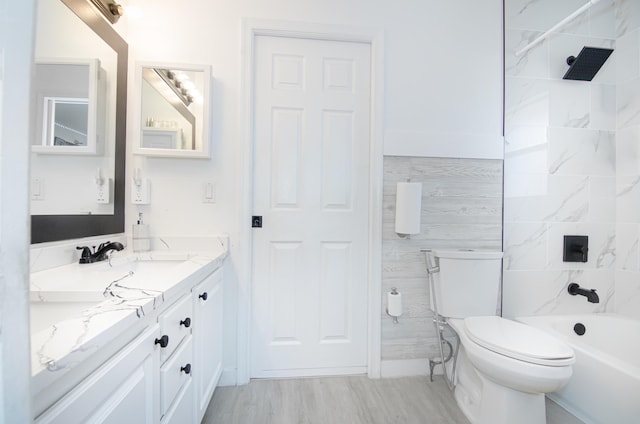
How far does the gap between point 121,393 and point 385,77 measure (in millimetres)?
1930

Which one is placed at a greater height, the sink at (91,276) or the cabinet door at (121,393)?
the sink at (91,276)

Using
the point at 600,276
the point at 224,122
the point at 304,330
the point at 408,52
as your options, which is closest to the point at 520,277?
the point at 600,276

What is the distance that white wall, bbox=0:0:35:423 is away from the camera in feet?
0.98

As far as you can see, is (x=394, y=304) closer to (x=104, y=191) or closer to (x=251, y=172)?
(x=251, y=172)

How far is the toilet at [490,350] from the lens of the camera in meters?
1.10

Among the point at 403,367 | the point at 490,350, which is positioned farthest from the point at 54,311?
the point at 403,367

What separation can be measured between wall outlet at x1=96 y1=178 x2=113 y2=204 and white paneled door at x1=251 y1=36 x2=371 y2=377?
0.78m

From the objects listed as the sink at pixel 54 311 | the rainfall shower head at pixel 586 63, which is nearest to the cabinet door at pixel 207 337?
the sink at pixel 54 311

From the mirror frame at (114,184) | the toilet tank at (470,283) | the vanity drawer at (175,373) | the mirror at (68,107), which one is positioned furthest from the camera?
the toilet tank at (470,283)

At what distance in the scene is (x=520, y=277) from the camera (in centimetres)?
176

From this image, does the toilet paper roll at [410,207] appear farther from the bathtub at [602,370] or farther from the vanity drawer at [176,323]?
the vanity drawer at [176,323]

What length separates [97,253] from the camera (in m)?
1.19

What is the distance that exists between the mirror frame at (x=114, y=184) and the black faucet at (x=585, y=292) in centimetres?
296

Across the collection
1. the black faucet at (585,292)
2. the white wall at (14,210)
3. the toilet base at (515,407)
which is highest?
the white wall at (14,210)
